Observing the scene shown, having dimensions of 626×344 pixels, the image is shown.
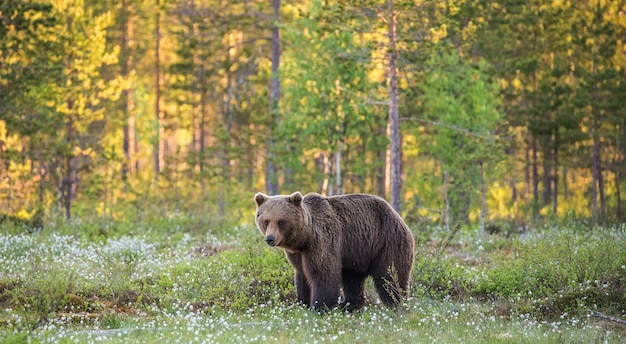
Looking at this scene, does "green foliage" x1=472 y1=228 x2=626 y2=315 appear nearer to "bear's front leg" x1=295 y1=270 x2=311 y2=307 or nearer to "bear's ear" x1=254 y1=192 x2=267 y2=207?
"bear's front leg" x1=295 y1=270 x2=311 y2=307

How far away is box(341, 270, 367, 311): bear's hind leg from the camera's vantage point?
436 inches

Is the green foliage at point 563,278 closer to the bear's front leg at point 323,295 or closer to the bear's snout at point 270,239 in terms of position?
the bear's front leg at point 323,295

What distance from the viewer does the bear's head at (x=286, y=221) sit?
9930mm

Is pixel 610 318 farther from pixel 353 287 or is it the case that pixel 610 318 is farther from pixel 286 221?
pixel 286 221

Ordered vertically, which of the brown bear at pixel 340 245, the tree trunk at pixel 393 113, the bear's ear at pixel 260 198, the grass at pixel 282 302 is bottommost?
the grass at pixel 282 302

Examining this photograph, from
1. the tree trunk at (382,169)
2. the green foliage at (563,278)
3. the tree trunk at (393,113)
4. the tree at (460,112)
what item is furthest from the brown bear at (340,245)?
the tree trunk at (382,169)

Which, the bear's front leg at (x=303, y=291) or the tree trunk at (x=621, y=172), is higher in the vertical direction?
the tree trunk at (x=621, y=172)

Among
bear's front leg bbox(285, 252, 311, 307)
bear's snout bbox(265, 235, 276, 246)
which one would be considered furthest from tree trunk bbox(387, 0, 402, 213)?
bear's snout bbox(265, 235, 276, 246)

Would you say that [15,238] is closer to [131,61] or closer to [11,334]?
[11,334]

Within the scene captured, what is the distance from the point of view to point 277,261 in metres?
12.8

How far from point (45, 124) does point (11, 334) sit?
1552 centimetres

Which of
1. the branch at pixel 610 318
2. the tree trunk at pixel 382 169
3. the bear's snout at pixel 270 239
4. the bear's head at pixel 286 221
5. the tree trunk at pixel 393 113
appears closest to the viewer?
the branch at pixel 610 318

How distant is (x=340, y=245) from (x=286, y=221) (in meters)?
1.05

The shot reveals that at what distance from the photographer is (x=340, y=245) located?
34.8 feet
